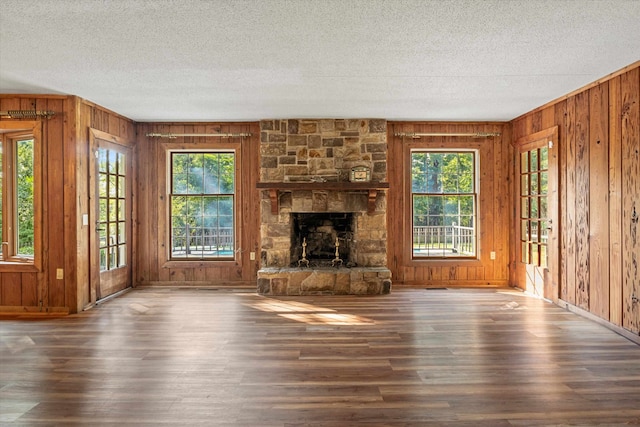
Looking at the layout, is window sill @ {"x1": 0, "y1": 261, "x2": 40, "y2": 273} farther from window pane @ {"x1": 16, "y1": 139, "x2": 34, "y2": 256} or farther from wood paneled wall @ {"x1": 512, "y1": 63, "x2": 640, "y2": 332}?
wood paneled wall @ {"x1": 512, "y1": 63, "x2": 640, "y2": 332}

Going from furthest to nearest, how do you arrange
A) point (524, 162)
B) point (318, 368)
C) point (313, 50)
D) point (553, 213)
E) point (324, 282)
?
point (524, 162), point (324, 282), point (553, 213), point (313, 50), point (318, 368)

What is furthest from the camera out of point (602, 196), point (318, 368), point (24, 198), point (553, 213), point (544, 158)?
point (544, 158)

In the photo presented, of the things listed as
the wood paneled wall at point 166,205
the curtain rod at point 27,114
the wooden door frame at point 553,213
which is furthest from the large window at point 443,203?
the curtain rod at point 27,114

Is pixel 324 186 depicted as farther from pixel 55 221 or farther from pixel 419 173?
pixel 55 221

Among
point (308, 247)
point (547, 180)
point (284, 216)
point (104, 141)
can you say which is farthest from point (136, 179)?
point (547, 180)

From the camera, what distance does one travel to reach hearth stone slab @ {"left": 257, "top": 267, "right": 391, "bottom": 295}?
17.7 feet

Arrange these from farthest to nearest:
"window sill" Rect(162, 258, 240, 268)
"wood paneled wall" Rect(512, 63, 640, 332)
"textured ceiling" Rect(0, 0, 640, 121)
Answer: "window sill" Rect(162, 258, 240, 268)
"wood paneled wall" Rect(512, 63, 640, 332)
"textured ceiling" Rect(0, 0, 640, 121)

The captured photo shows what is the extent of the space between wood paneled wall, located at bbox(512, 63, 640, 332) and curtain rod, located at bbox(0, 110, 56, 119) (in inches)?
238

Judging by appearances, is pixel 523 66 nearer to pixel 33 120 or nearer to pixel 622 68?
pixel 622 68

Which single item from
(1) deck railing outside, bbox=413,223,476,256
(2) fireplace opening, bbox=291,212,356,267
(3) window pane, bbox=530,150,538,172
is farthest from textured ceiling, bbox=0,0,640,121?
(1) deck railing outside, bbox=413,223,476,256

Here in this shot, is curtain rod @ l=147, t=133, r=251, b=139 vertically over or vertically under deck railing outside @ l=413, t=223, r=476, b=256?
over

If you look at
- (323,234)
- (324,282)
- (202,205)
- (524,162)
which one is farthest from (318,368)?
(524,162)

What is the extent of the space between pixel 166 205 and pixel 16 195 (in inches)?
72.1

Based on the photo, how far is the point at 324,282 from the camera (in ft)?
17.8
